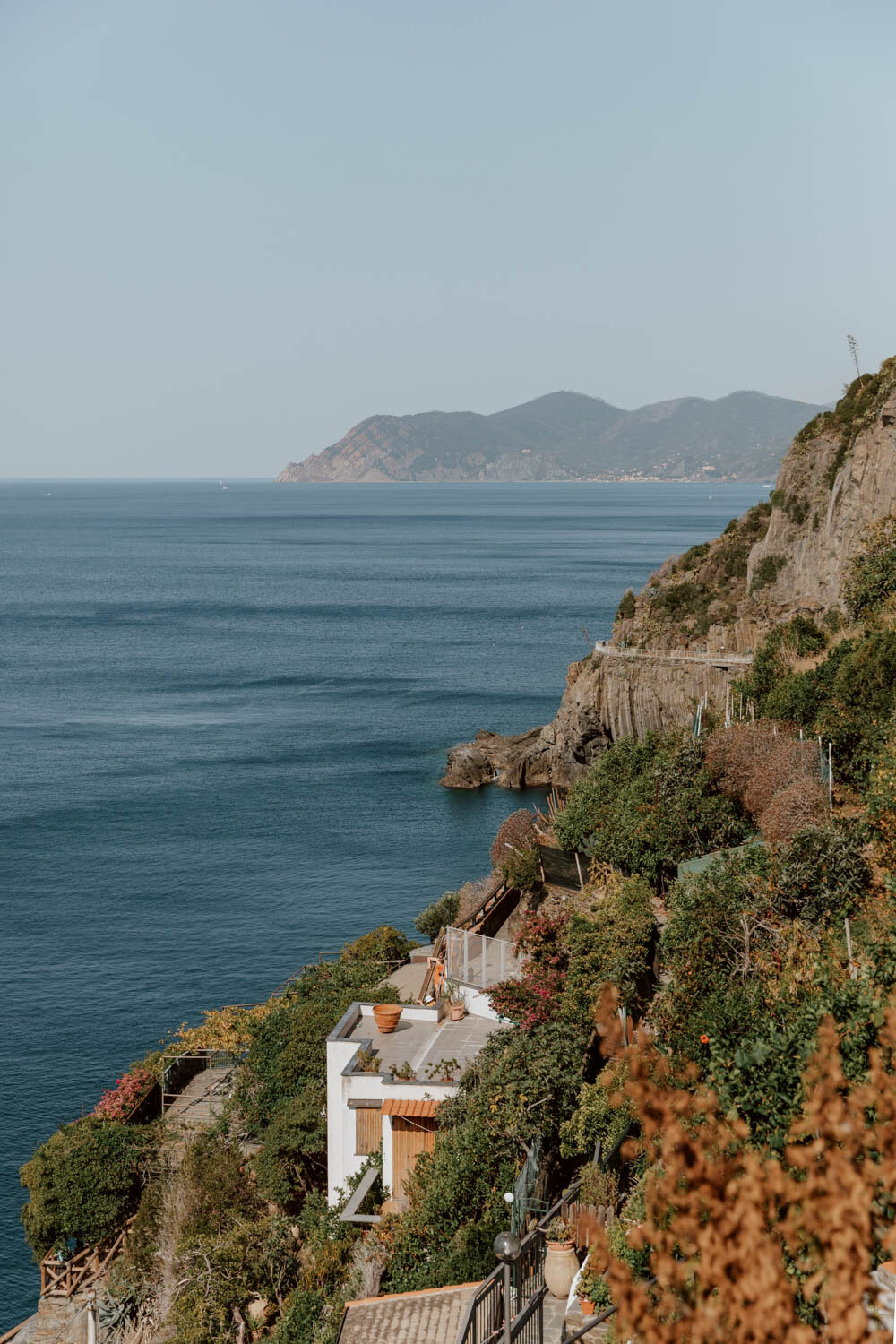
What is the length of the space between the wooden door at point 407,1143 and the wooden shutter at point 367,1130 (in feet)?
1.96

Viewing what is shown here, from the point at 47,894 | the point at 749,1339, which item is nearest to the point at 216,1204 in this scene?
the point at 749,1339

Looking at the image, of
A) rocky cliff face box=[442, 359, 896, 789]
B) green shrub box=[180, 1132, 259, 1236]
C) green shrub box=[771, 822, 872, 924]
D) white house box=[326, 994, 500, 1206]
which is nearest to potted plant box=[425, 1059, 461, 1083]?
white house box=[326, 994, 500, 1206]

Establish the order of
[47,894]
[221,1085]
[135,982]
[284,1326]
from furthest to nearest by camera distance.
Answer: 1. [47,894]
2. [135,982]
3. [221,1085]
4. [284,1326]

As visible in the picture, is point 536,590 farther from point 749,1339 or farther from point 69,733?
point 749,1339

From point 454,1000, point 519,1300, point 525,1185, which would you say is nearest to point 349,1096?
point 454,1000

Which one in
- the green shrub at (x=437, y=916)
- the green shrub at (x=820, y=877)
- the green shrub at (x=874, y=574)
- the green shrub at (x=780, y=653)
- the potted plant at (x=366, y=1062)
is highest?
the green shrub at (x=874, y=574)

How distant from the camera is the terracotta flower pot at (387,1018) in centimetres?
1905

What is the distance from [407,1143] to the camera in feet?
56.1

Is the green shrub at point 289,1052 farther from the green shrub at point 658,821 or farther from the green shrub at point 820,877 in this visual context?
the green shrub at point 820,877

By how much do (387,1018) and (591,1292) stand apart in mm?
8787

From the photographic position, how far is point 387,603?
12131cm

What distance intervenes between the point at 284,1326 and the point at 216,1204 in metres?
4.94

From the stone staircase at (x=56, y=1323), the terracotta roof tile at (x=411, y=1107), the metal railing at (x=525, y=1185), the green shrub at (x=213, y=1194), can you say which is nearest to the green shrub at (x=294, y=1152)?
the green shrub at (x=213, y=1194)

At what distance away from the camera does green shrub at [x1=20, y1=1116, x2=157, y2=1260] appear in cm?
2167
